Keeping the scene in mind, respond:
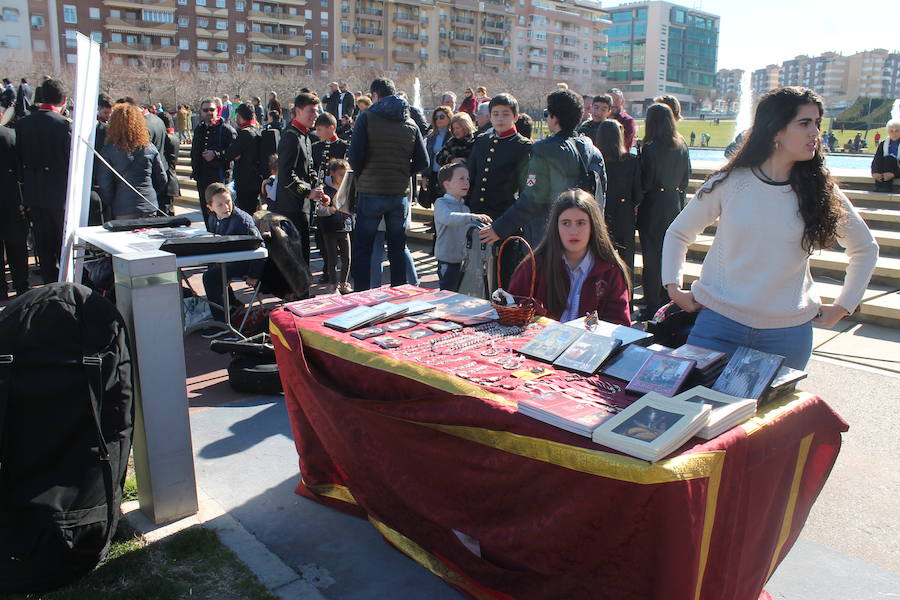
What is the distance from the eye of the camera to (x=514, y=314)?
10.8 feet

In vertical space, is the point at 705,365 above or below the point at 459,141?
below

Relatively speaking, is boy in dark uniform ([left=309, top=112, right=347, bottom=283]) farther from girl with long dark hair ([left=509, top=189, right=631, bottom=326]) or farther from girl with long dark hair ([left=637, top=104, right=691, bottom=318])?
girl with long dark hair ([left=509, top=189, right=631, bottom=326])

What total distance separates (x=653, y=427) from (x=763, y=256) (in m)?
1.17

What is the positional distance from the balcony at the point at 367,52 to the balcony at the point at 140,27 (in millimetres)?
21633

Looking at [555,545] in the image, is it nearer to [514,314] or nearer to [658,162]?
[514,314]

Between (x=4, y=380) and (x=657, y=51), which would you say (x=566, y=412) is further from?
(x=657, y=51)

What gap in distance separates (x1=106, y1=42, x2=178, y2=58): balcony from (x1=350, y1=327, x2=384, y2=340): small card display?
81403mm

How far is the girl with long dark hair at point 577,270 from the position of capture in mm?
3744

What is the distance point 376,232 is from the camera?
698cm

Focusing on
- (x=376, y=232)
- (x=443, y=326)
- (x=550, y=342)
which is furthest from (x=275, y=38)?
(x=550, y=342)

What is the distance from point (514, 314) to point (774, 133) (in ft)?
4.22

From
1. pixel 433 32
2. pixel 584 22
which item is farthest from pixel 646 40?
pixel 433 32

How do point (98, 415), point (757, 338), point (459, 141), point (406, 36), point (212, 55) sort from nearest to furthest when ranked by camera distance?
point (98, 415)
point (757, 338)
point (459, 141)
point (212, 55)
point (406, 36)

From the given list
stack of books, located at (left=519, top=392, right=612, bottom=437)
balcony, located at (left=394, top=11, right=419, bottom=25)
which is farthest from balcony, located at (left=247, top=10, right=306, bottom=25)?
stack of books, located at (left=519, top=392, right=612, bottom=437)
